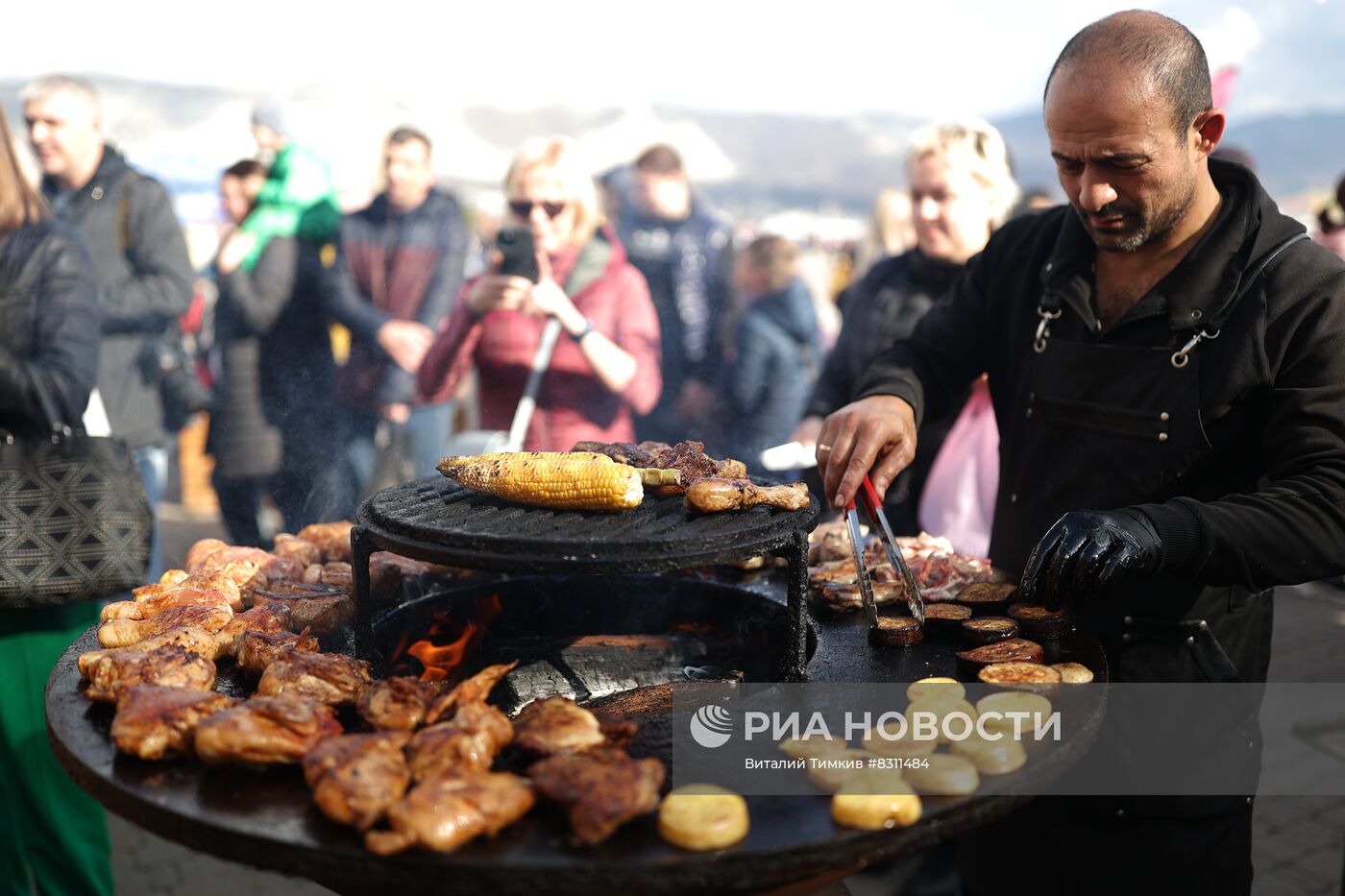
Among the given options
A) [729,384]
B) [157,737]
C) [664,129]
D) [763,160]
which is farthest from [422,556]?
[763,160]

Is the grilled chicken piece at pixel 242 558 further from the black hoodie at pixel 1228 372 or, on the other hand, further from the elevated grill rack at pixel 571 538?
the black hoodie at pixel 1228 372

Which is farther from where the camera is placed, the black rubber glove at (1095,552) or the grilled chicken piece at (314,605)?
the grilled chicken piece at (314,605)

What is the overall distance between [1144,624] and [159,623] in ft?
8.27

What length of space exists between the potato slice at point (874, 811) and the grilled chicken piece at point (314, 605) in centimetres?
135

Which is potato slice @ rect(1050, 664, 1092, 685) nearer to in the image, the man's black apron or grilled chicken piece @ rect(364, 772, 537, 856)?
the man's black apron

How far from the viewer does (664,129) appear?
12555mm

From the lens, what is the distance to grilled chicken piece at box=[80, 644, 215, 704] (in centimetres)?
216

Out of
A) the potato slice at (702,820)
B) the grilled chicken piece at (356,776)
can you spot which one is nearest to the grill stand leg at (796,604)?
the potato slice at (702,820)

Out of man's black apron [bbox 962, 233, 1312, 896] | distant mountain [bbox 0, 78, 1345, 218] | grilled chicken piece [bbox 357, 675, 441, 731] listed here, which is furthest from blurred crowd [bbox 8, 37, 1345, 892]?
grilled chicken piece [bbox 357, 675, 441, 731]

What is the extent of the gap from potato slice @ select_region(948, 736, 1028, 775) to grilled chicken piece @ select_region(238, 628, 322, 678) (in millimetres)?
1400

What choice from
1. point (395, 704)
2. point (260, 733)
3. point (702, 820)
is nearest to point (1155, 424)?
point (702, 820)

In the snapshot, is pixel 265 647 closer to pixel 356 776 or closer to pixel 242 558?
pixel 356 776

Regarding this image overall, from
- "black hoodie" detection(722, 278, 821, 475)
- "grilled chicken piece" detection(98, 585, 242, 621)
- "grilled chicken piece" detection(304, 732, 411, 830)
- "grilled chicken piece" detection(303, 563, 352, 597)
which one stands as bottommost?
"black hoodie" detection(722, 278, 821, 475)

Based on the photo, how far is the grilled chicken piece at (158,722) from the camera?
1.91 meters
